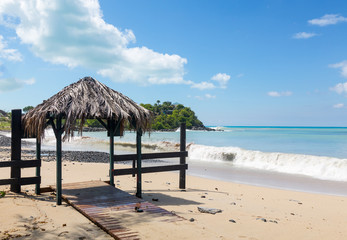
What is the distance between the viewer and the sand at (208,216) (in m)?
5.27

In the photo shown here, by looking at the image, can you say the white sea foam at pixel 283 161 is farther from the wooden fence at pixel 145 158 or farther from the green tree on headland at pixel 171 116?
the green tree on headland at pixel 171 116

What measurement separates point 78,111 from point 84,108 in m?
0.18

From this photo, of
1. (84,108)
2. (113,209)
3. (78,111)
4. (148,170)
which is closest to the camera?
(113,209)

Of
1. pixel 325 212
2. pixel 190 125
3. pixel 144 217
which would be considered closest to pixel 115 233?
pixel 144 217

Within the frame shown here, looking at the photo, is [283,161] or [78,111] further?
[283,161]

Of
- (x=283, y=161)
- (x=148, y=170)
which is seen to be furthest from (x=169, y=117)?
(x=148, y=170)

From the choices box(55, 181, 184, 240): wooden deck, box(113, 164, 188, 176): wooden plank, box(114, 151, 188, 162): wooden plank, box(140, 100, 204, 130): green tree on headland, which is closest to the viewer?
box(55, 181, 184, 240): wooden deck

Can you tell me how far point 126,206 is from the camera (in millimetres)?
6594

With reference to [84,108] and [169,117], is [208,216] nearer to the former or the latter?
[84,108]

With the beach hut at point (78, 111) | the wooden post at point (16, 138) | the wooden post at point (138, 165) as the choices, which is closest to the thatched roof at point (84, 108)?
the beach hut at point (78, 111)

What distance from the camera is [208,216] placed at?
22.2 feet

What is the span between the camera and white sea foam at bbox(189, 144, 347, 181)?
16.7 m

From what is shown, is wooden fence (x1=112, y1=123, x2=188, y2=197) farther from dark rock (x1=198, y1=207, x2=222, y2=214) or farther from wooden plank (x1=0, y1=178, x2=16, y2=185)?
wooden plank (x1=0, y1=178, x2=16, y2=185)

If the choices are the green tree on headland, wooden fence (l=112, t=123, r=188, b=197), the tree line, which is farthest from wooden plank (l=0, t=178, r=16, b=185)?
the green tree on headland
